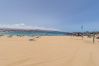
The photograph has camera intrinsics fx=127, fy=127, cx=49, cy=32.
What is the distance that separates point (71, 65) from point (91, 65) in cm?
91

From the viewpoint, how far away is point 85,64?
18.7ft

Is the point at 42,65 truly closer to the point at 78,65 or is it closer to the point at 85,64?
the point at 78,65

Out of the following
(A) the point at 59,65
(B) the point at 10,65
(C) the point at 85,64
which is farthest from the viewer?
(C) the point at 85,64

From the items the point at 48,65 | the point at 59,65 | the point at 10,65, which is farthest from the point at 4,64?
the point at 59,65

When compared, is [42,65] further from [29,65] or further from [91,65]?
[91,65]

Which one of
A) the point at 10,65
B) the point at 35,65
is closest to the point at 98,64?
the point at 35,65

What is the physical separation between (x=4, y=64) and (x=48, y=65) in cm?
175

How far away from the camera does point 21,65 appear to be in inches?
197

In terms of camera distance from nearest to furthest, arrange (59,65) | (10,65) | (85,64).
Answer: (10,65)
(59,65)
(85,64)

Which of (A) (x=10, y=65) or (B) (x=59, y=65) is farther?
(B) (x=59, y=65)

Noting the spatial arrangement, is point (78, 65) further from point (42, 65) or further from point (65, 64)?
point (42, 65)

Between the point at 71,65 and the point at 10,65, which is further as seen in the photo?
the point at 71,65

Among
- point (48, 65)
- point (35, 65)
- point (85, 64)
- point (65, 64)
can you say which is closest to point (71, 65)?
point (65, 64)

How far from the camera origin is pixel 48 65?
5.24m
